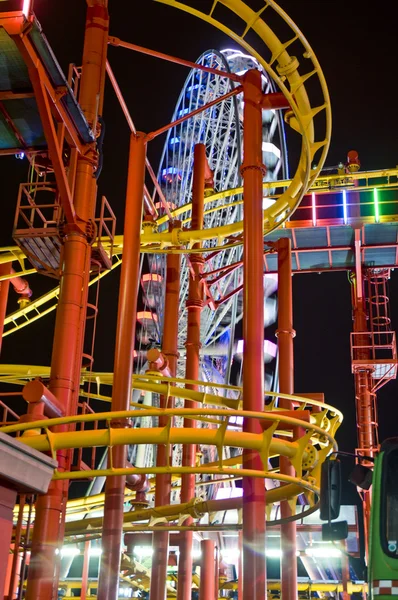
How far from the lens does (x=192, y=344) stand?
1577 centimetres

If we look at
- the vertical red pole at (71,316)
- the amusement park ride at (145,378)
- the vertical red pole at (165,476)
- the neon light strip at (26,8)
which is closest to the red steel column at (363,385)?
the amusement park ride at (145,378)

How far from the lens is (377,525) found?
628cm

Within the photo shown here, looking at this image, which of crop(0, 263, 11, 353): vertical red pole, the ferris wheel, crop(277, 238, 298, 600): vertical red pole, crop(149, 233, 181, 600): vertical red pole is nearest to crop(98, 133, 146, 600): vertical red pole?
crop(149, 233, 181, 600): vertical red pole

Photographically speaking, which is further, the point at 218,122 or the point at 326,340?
the point at 326,340

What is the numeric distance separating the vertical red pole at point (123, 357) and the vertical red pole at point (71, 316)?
2.64ft

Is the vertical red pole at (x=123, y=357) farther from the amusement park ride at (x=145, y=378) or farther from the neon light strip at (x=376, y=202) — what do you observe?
the neon light strip at (x=376, y=202)

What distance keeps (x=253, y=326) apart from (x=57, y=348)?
288cm

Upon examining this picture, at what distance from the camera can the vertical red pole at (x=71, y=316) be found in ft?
31.3

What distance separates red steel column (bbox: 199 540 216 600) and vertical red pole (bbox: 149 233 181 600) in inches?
109

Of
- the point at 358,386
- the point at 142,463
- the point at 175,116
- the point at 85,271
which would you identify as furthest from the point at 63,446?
the point at 175,116

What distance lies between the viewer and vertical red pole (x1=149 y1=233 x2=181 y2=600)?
13.1m

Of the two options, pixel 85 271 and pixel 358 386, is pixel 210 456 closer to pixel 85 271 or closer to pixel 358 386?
pixel 358 386

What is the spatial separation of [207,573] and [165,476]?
11.1ft

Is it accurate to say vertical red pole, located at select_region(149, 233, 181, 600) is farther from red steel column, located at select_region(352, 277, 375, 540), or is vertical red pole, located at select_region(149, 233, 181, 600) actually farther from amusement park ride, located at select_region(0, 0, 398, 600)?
red steel column, located at select_region(352, 277, 375, 540)
